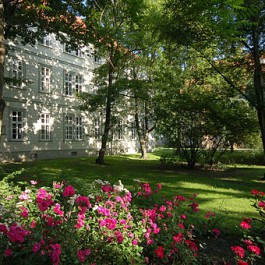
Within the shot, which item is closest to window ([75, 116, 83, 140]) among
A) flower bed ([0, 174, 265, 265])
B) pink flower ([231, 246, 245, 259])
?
flower bed ([0, 174, 265, 265])

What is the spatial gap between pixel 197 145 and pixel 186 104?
7.99 ft

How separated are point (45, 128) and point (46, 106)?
1845mm

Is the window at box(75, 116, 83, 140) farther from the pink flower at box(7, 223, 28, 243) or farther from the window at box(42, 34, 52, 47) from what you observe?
the pink flower at box(7, 223, 28, 243)

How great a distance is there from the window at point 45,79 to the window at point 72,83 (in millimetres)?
2009

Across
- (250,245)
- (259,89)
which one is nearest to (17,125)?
(259,89)

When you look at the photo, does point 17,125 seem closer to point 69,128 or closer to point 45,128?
point 45,128

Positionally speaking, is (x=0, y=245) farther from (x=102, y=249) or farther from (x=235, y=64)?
(x=235, y=64)

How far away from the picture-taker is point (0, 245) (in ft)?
8.58

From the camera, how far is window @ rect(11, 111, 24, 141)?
20.3m

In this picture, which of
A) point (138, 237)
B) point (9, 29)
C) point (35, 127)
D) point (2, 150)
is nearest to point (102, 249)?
point (138, 237)

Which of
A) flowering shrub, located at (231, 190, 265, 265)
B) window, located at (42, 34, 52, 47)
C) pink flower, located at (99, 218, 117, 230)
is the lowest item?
flowering shrub, located at (231, 190, 265, 265)

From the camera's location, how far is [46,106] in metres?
23.0

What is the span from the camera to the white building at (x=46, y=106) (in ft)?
65.8

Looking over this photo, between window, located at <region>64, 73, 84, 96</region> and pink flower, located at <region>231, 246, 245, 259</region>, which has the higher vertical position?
window, located at <region>64, 73, 84, 96</region>
